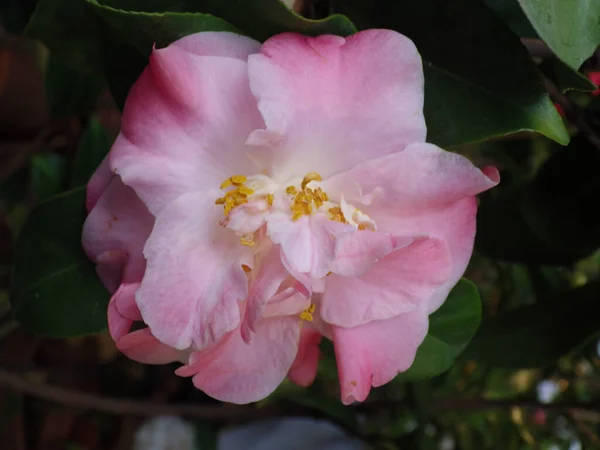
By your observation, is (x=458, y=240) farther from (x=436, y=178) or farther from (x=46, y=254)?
(x=46, y=254)

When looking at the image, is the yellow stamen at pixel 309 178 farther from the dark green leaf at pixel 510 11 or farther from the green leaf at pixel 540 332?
the green leaf at pixel 540 332

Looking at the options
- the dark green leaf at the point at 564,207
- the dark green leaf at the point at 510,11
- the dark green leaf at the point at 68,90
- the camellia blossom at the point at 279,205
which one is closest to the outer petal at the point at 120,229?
the camellia blossom at the point at 279,205

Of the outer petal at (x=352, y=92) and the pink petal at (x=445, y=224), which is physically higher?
the outer petal at (x=352, y=92)

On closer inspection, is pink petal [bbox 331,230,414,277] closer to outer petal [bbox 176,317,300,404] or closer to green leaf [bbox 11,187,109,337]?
outer petal [bbox 176,317,300,404]

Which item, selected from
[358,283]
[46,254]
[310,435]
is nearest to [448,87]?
[358,283]

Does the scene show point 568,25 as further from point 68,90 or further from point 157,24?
point 68,90

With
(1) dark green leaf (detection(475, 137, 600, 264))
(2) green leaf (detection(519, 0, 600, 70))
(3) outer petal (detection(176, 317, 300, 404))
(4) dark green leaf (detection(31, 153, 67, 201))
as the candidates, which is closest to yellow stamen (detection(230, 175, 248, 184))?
(3) outer petal (detection(176, 317, 300, 404))

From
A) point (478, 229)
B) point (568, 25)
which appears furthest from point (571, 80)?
point (478, 229)
